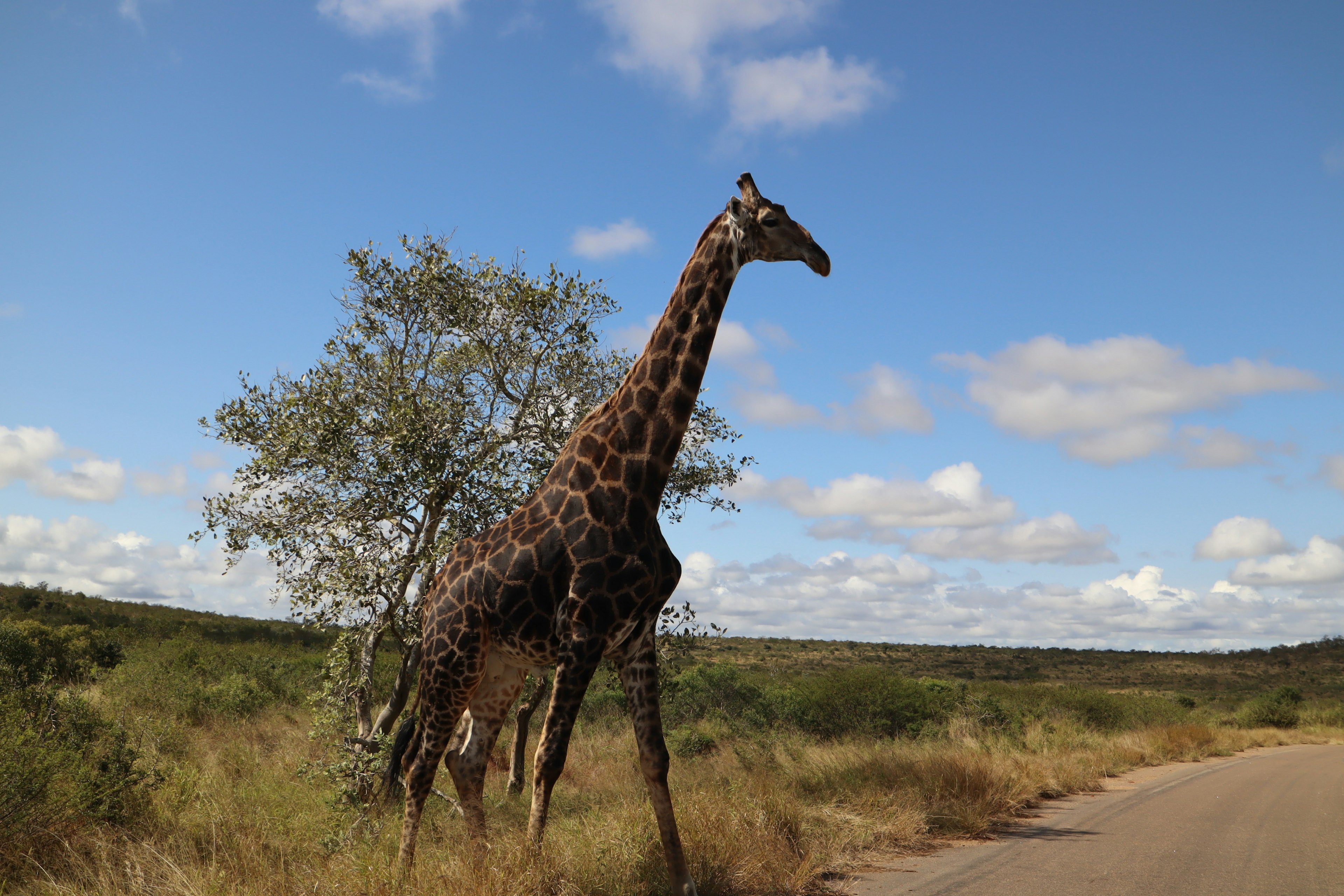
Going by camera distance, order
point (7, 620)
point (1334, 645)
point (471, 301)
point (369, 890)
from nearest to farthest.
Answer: point (369, 890) → point (471, 301) → point (7, 620) → point (1334, 645)

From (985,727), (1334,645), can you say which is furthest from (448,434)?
(1334,645)

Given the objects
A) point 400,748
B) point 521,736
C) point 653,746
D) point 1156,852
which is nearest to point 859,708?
point 521,736

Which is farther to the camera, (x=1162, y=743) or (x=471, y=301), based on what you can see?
(x=1162, y=743)

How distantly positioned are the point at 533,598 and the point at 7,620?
84.2 feet

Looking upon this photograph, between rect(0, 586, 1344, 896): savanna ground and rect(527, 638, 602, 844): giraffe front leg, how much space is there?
1.00ft

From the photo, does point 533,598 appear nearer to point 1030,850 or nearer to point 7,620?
point 1030,850

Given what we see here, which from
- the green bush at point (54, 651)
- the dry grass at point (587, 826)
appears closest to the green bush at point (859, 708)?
the dry grass at point (587, 826)

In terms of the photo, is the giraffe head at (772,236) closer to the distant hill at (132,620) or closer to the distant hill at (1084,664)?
the distant hill at (132,620)

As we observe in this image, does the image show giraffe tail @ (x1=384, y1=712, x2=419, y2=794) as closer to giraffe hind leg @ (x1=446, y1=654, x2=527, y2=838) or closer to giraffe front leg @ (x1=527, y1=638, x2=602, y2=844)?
giraffe hind leg @ (x1=446, y1=654, x2=527, y2=838)

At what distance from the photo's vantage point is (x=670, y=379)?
253 inches

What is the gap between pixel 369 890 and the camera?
212 inches

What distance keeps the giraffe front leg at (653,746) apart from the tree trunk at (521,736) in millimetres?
5625

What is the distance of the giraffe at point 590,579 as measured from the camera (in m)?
5.81

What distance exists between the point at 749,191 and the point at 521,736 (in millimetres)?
8692
